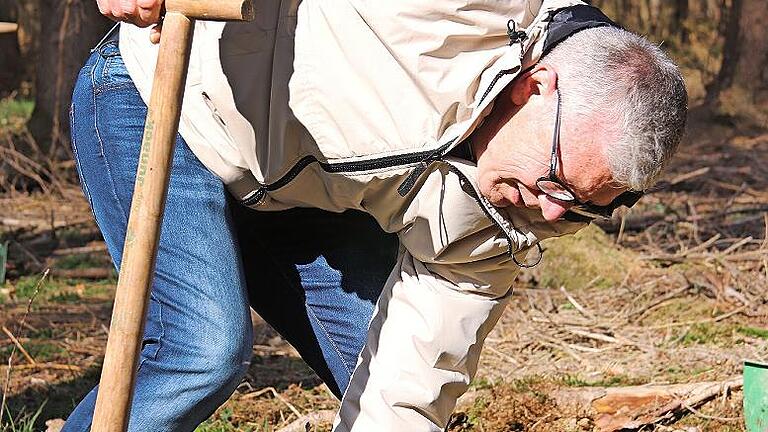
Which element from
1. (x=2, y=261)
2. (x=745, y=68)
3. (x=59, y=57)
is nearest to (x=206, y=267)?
(x=2, y=261)

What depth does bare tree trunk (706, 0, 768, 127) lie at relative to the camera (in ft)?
32.5

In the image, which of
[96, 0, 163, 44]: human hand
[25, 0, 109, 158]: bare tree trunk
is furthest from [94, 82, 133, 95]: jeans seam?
[25, 0, 109, 158]: bare tree trunk

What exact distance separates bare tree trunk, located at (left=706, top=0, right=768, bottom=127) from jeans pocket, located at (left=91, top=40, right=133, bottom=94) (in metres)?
8.30

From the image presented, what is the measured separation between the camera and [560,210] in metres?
2.14

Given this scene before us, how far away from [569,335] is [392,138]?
275 cm

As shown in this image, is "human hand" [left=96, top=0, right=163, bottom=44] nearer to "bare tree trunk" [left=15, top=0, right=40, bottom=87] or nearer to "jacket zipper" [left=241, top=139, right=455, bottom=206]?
"jacket zipper" [left=241, top=139, right=455, bottom=206]

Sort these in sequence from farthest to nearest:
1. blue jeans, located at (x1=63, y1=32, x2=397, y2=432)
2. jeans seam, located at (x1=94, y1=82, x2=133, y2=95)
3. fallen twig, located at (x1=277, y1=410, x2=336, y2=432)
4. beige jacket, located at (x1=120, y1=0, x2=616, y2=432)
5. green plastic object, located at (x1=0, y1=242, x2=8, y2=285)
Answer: green plastic object, located at (x1=0, y1=242, x2=8, y2=285) → fallen twig, located at (x1=277, y1=410, x2=336, y2=432) → jeans seam, located at (x1=94, y1=82, x2=133, y2=95) → blue jeans, located at (x1=63, y1=32, x2=397, y2=432) → beige jacket, located at (x1=120, y1=0, x2=616, y2=432)

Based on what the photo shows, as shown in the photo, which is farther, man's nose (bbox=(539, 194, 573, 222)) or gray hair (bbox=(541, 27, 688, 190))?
man's nose (bbox=(539, 194, 573, 222))

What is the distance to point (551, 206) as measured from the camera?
7.02 feet

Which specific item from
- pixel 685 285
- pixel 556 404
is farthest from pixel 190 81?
pixel 685 285

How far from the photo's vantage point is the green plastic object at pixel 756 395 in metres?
3.11

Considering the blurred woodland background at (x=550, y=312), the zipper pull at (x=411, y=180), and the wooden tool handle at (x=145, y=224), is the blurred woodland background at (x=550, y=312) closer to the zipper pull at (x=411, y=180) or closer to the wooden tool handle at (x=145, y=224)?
the zipper pull at (x=411, y=180)

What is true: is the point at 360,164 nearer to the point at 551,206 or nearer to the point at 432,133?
the point at 432,133

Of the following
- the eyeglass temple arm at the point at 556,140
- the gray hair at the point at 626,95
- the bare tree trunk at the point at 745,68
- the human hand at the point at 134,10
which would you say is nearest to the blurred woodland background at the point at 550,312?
the gray hair at the point at 626,95
